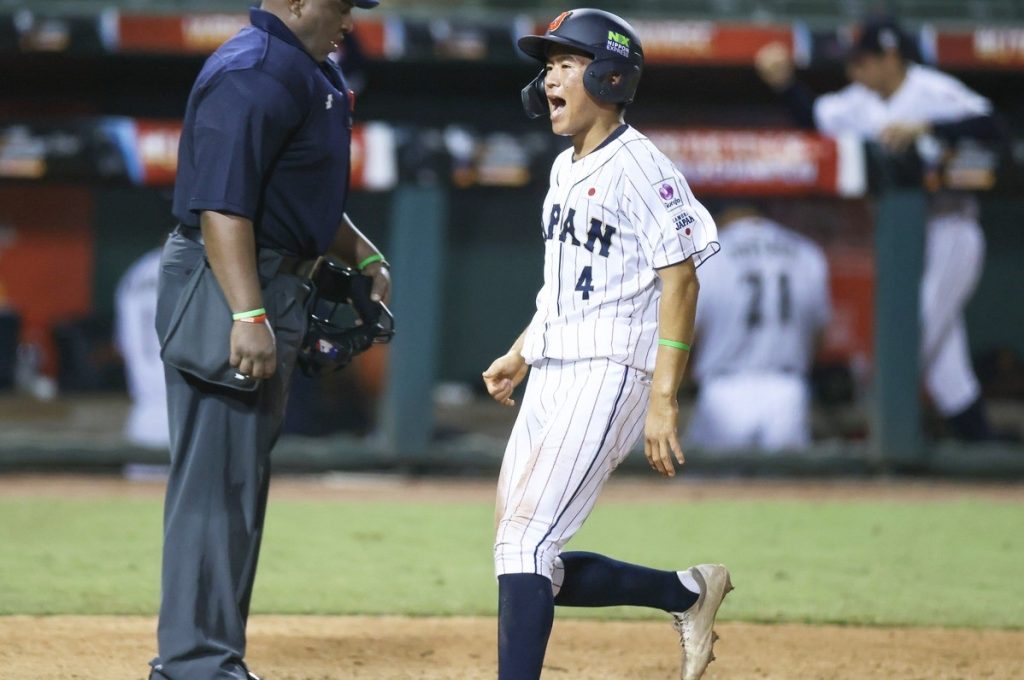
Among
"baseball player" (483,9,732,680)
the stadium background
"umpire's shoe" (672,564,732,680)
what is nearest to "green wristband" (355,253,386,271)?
"baseball player" (483,9,732,680)

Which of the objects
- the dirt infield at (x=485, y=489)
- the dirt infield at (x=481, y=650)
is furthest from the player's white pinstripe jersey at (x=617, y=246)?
the dirt infield at (x=485, y=489)

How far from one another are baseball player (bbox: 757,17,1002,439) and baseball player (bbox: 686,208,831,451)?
55 cm

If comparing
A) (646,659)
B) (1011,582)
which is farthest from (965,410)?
(646,659)

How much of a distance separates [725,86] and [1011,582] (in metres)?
5.38

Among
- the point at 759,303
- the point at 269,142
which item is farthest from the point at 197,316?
the point at 759,303

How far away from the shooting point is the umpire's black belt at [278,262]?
296 cm

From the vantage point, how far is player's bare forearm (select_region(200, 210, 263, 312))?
2.79 metres

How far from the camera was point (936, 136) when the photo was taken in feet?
21.7

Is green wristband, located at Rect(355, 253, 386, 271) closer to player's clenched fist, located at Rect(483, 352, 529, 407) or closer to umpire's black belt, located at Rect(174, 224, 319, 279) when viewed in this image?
umpire's black belt, located at Rect(174, 224, 319, 279)

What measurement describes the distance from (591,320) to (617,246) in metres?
0.16

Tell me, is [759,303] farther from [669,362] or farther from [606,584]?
[669,362]

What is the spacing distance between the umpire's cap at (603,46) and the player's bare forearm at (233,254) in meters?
0.69

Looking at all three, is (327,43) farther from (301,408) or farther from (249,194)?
(301,408)

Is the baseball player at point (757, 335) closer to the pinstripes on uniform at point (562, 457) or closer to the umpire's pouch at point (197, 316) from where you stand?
the pinstripes on uniform at point (562, 457)
